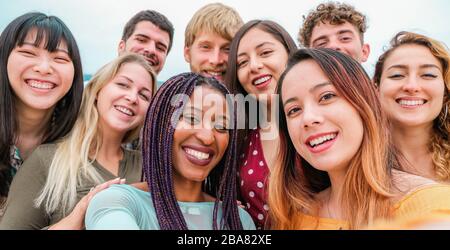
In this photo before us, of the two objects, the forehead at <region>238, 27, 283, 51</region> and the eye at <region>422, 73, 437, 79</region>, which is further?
the forehead at <region>238, 27, 283, 51</region>

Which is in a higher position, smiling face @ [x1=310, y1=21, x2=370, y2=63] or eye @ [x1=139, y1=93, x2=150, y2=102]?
smiling face @ [x1=310, y1=21, x2=370, y2=63]

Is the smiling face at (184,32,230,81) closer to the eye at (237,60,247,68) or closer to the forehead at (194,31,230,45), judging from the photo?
the forehead at (194,31,230,45)

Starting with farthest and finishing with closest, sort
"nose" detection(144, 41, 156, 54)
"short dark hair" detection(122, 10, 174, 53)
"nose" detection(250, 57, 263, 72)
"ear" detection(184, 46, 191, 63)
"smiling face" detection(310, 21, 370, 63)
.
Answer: "short dark hair" detection(122, 10, 174, 53) → "nose" detection(144, 41, 156, 54) → "ear" detection(184, 46, 191, 63) → "smiling face" detection(310, 21, 370, 63) → "nose" detection(250, 57, 263, 72)

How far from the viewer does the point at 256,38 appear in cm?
321

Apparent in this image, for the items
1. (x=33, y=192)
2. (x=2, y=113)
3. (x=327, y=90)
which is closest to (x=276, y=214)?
(x=327, y=90)

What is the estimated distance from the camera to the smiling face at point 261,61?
3.16 meters

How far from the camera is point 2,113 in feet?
9.69

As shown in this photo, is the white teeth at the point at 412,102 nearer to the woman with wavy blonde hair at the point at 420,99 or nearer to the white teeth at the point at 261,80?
the woman with wavy blonde hair at the point at 420,99

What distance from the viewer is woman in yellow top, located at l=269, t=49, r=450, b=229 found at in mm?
1805

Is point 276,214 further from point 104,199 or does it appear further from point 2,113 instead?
point 2,113

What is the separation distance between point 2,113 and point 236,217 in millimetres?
2010

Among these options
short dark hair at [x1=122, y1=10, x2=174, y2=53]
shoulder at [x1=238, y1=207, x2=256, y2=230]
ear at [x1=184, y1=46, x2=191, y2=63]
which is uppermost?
short dark hair at [x1=122, y1=10, x2=174, y2=53]

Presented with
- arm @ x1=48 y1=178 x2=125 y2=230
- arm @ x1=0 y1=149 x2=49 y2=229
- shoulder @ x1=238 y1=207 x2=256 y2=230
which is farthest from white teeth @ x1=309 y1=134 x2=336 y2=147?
arm @ x1=0 y1=149 x2=49 y2=229

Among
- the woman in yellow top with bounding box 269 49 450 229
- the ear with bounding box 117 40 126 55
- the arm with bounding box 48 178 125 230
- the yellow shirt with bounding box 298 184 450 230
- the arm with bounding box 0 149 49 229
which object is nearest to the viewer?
the yellow shirt with bounding box 298 184 450 230
